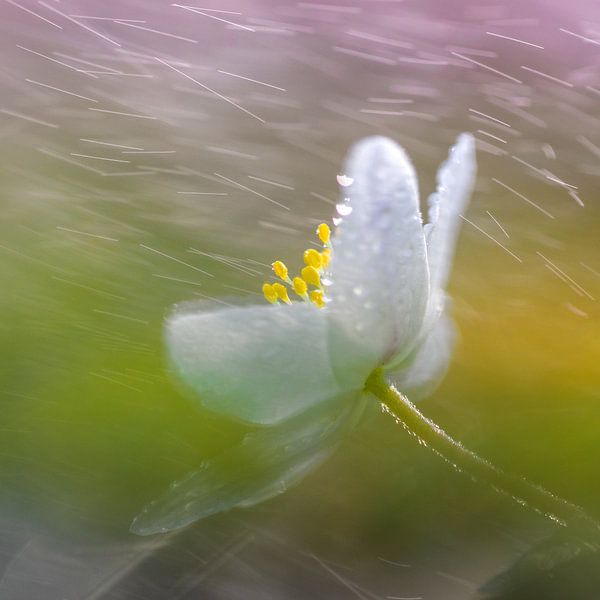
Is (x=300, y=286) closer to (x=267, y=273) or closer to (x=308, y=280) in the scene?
(x=308, y=280)

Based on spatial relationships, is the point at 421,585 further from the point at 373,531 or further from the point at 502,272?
the point at 502,272

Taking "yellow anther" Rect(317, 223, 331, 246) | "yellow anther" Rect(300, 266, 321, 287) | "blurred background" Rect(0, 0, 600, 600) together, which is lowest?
"blurred background" Rect(0, 0, 600, 600)

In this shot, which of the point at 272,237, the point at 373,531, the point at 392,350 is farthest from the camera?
the point at 272,237

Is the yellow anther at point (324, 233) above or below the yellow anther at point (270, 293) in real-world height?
above

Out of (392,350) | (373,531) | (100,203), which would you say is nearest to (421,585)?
(373,531)

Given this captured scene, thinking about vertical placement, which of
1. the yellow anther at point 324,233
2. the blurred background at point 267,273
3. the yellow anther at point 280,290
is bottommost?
the blurred background at point 267,273
